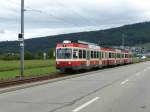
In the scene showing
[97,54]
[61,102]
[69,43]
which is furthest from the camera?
[97,54]

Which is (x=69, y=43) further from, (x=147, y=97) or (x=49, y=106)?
(x=49, y=106)

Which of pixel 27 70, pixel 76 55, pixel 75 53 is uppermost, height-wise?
pixel 75 53

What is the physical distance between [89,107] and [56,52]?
2928 centimetres

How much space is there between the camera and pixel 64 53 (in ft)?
140

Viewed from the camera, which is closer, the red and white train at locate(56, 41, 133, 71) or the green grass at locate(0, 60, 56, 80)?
the green grass at locate(0, 60, 56, 80)

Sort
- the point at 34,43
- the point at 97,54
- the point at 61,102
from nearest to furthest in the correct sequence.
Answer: the point at 61,102
the point at 97,54
the point at 34,43

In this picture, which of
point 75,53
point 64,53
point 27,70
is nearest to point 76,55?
point 75,53

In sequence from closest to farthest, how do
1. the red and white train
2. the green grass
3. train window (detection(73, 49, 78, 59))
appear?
the green grass
the red and white train
train window (detection(73, 49, 78, 59))

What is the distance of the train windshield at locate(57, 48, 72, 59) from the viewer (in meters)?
42.4

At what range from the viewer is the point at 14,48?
144000 millimetres

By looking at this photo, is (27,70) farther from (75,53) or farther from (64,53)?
(75,53)

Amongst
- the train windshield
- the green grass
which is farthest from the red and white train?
the green grass

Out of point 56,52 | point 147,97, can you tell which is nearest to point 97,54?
point 56,52

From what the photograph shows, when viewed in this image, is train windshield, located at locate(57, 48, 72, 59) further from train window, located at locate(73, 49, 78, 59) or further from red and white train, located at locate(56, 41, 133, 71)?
train window, located at locate(73, 49, 78, 59)
